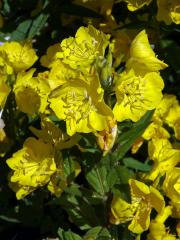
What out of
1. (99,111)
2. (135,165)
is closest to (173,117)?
(135,165)

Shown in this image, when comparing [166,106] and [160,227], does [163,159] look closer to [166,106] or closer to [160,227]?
[160,227]

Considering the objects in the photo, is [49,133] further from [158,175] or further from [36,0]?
[36,0]

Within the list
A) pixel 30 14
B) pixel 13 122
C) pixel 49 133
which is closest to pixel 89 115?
pixel 49 133

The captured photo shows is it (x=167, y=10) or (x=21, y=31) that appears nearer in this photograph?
(x=167, y=10)

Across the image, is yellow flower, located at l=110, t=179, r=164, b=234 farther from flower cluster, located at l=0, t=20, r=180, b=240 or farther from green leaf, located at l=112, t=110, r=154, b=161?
green leaf, located at l=112, t=110, r=154, b=161

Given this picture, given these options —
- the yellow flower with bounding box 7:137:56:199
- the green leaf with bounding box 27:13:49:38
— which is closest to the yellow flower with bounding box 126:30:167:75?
the yellow flower with bounding box 7:137:56:199
